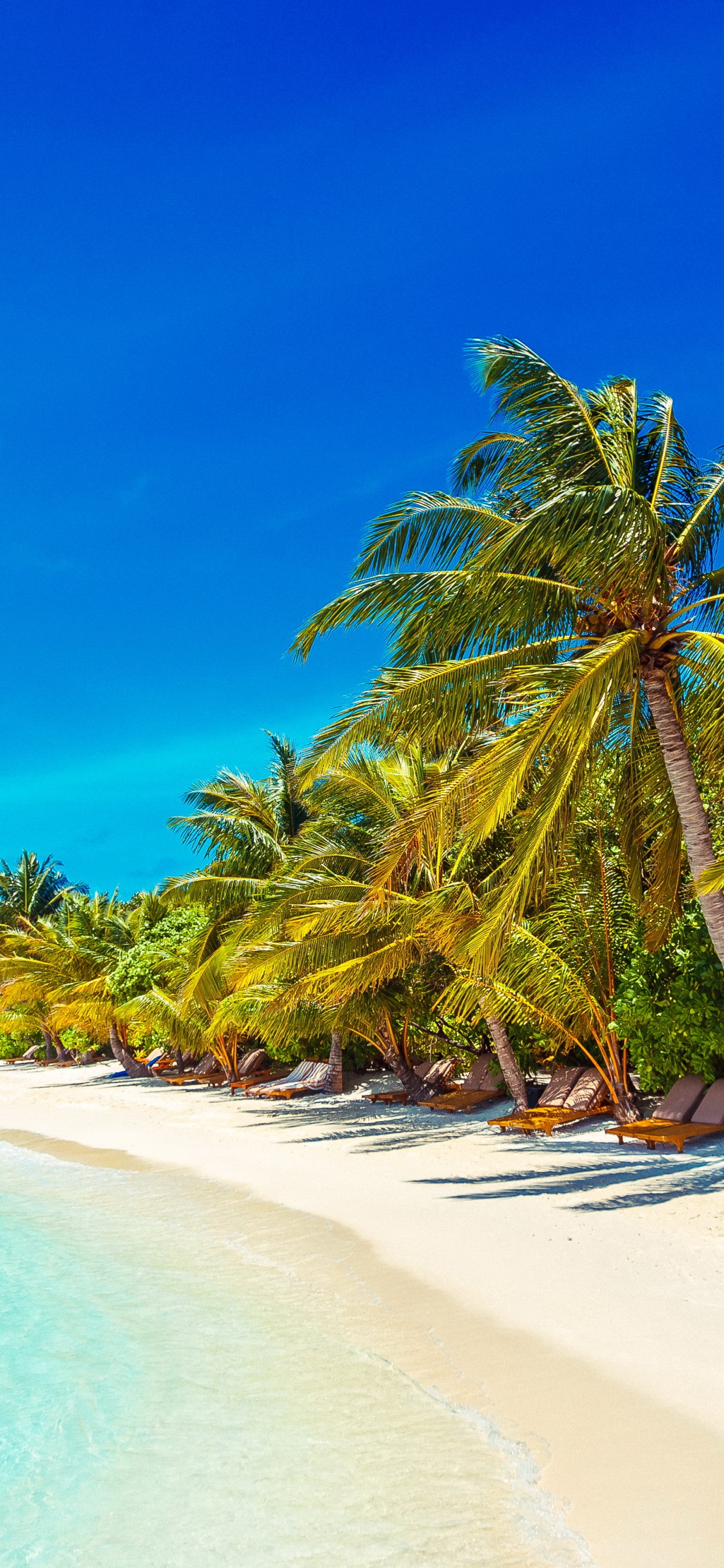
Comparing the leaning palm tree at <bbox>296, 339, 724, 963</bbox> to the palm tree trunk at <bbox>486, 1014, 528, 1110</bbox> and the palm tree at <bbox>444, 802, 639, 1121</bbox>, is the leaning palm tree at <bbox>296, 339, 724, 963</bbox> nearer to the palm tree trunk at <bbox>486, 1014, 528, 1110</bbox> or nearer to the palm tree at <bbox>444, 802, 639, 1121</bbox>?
the palm tree at <bbox>444, 802, 639, 1121</bbox>

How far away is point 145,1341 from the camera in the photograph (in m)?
6.54

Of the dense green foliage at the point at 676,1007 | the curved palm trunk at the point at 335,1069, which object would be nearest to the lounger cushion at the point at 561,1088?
the dense green foliage at the point at 676,1007

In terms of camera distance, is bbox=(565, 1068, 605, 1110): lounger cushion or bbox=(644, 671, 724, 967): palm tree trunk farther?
bbox=(565, 1068, 605, 1110): lounger cushion

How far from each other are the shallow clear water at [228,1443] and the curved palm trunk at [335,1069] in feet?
32.3

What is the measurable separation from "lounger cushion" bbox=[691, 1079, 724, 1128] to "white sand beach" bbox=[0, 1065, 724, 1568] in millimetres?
260

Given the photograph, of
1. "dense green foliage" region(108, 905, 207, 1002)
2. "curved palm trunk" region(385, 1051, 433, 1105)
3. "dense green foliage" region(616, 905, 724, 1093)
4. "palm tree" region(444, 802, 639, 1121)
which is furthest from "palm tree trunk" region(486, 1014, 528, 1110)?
"dense green foliage" region(108, 905, 207, 1002)

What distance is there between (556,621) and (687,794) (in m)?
1.93

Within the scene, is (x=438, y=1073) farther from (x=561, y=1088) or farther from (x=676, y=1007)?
(x=676, y=1007)

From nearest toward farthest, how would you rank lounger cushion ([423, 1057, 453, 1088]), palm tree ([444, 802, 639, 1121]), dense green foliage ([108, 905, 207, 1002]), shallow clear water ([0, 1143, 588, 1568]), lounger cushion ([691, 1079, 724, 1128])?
shallow clear water ([0, 1143, 588, 1568])
lounger cushion ([691, 1079, 724, 1128])
palm tree ([444, 802, 639, 1121])
lounger cushion ([423, 1057, 453, 1088])
dense green foliage ([108, 905, 207, 1002])

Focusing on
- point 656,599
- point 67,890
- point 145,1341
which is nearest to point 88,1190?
point 145,1341

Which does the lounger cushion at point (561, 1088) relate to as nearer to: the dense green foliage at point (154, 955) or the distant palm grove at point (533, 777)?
the distant palm grove at point (533, 777)

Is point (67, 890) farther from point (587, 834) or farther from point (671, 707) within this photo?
point (671, 707)

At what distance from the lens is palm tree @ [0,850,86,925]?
47713 mm

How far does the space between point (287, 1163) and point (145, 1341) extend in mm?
5781
